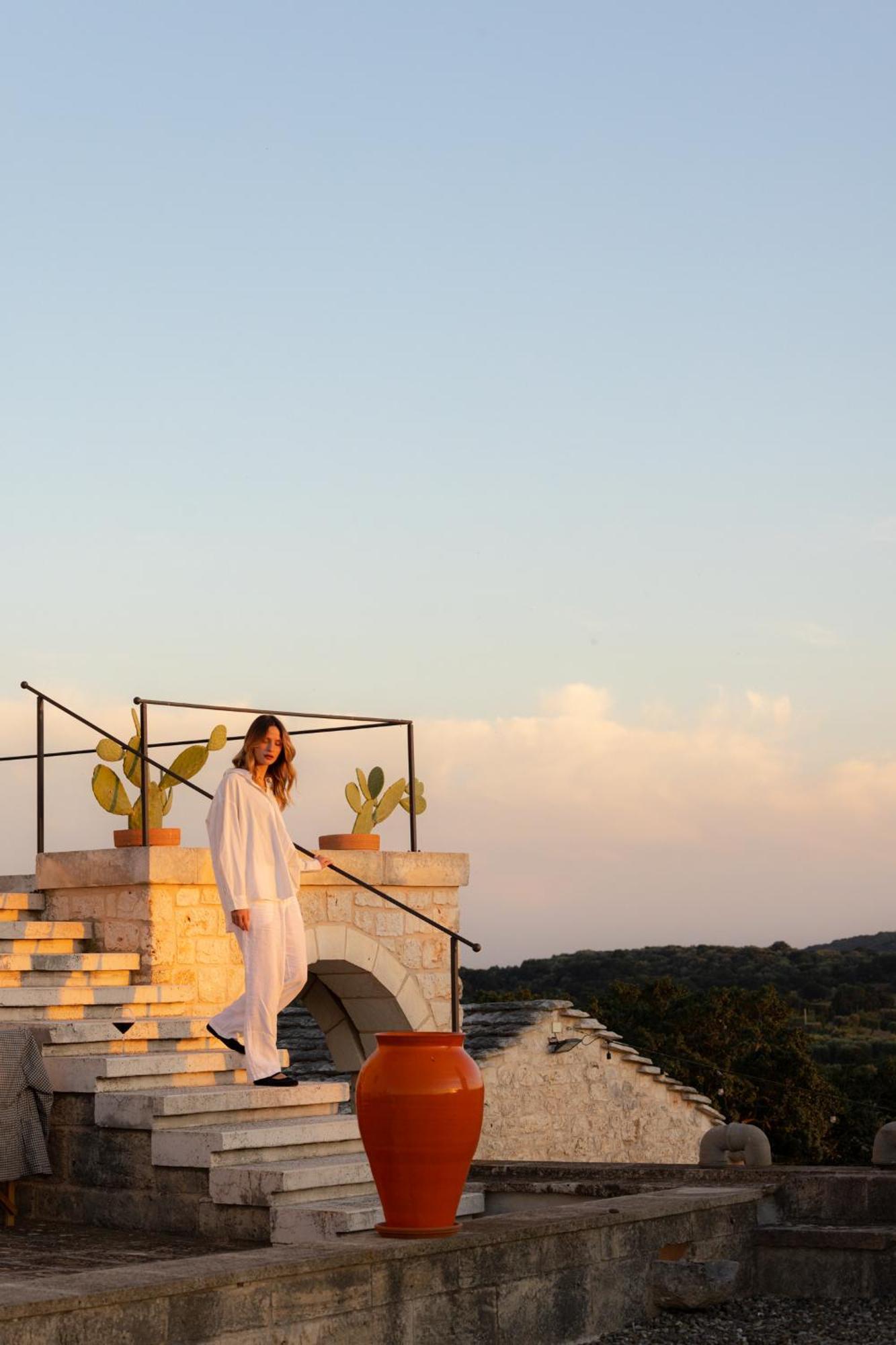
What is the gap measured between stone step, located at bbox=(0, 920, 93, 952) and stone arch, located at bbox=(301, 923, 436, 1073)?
2034mm

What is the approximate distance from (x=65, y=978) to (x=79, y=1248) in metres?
2.44

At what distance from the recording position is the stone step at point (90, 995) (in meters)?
8.04

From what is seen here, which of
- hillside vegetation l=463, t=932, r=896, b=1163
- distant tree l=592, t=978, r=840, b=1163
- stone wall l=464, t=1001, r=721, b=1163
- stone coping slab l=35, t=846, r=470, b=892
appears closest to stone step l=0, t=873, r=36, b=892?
stone coping slab l=35, t=846, r=470, b=892

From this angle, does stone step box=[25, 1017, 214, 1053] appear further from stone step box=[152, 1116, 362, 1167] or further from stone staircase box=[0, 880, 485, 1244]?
stone step box=[152, 1116, 362, 1167]

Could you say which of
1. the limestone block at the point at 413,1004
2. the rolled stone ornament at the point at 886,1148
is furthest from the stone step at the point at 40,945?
the rolled stone ornament at the point at 886,1148

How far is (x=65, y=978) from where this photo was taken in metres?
8.71

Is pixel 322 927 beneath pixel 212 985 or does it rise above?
above

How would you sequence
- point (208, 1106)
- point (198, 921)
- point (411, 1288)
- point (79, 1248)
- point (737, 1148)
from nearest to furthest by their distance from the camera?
point (411, 1288), point (79, 1248), point (208, 1106), point (737, 1148), point (198, 921)

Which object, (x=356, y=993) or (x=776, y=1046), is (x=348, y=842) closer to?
(x=356, y=993)

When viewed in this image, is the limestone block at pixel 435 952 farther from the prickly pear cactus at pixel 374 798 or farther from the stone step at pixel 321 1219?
the stone step at pixel 321 1219

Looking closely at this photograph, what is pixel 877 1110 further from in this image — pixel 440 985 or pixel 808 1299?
pixel 808 1299

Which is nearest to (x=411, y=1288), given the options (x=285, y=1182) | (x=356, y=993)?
(x=285, y=1182)

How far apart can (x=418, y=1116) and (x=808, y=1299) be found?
2.37 metres

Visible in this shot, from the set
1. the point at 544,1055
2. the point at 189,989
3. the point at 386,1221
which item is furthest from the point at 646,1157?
the point at 386,1221
